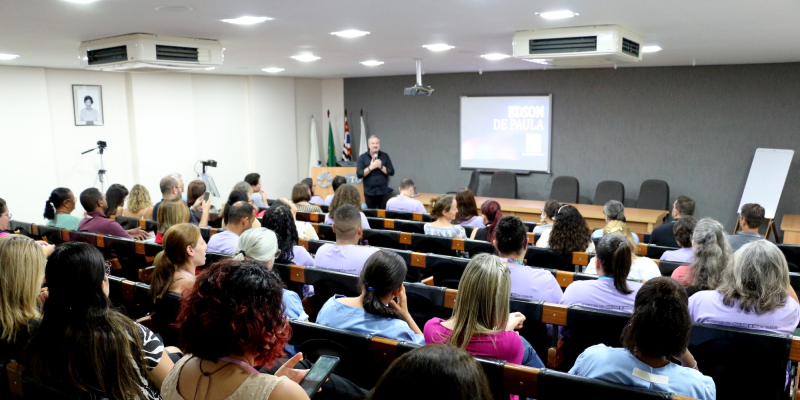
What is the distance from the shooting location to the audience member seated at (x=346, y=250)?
380cm

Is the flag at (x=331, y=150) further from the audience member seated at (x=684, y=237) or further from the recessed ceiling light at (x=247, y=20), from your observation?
the audience member seated at (x=684, y=237)

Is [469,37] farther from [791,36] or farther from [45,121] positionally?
[45,121]

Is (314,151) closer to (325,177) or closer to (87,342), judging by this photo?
(325,177)

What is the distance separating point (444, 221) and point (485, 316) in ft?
9.55

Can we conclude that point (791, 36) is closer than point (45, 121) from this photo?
Yes

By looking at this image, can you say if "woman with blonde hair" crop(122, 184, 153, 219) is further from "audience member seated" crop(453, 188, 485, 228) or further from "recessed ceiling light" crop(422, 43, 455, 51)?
"recessed ceiling light" crop(422, 43, 455, 51)

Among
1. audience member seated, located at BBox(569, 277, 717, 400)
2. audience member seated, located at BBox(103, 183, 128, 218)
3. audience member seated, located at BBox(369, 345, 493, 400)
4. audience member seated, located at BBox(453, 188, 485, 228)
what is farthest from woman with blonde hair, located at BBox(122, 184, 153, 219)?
audience member seated, located at BBox(369, 345, 493, 400)

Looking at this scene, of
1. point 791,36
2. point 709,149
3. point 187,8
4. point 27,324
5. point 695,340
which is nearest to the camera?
point 27,324

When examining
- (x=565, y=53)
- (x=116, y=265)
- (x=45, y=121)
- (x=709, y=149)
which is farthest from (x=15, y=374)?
(x=709, y=149)

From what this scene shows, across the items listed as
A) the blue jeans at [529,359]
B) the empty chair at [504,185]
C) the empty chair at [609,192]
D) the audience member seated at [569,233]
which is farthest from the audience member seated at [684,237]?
the empty chair at [504,185]

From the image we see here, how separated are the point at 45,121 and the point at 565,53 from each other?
6900 millimetres

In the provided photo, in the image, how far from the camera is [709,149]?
8562 mm

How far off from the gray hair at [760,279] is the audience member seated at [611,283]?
0.45 metres

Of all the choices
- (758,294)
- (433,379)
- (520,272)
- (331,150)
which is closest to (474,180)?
(331,150)
